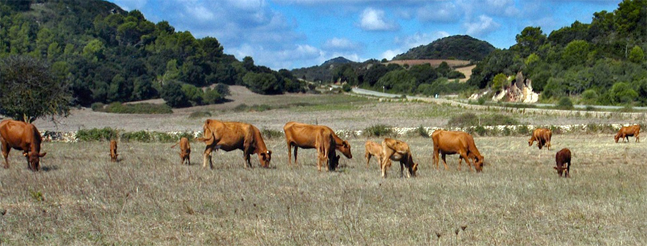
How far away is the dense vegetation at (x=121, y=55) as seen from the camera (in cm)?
9812

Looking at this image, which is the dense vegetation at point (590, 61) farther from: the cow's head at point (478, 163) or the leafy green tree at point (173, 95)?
the cow's head at point (478, 163)

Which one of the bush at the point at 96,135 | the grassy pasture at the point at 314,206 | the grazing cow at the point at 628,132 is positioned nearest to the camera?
the grassy pasture at the point at 314,206

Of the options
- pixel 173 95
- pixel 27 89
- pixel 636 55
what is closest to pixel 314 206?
pixel 27 89

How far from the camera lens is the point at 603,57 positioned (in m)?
82.5

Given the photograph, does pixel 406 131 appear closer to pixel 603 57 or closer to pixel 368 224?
pixel 368 224

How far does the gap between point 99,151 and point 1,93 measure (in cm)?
1199

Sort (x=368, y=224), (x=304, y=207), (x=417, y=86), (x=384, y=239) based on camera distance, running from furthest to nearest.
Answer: (x=417, y=86), (x=304, y=207), (x=368, y=224), (x=384, y=239)

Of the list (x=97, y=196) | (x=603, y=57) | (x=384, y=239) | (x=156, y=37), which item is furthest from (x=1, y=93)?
(x=156, y=37)

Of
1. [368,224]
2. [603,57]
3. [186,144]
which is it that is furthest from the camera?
[603,57]

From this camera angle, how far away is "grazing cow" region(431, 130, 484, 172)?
63.6 ft

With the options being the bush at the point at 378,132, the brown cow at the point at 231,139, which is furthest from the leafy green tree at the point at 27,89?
the brown cow at the point at 231,139

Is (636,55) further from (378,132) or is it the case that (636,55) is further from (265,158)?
(265,158)

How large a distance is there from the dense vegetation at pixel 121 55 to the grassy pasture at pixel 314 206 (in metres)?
70.8

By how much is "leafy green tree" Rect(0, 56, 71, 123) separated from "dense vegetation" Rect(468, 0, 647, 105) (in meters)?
52.3
